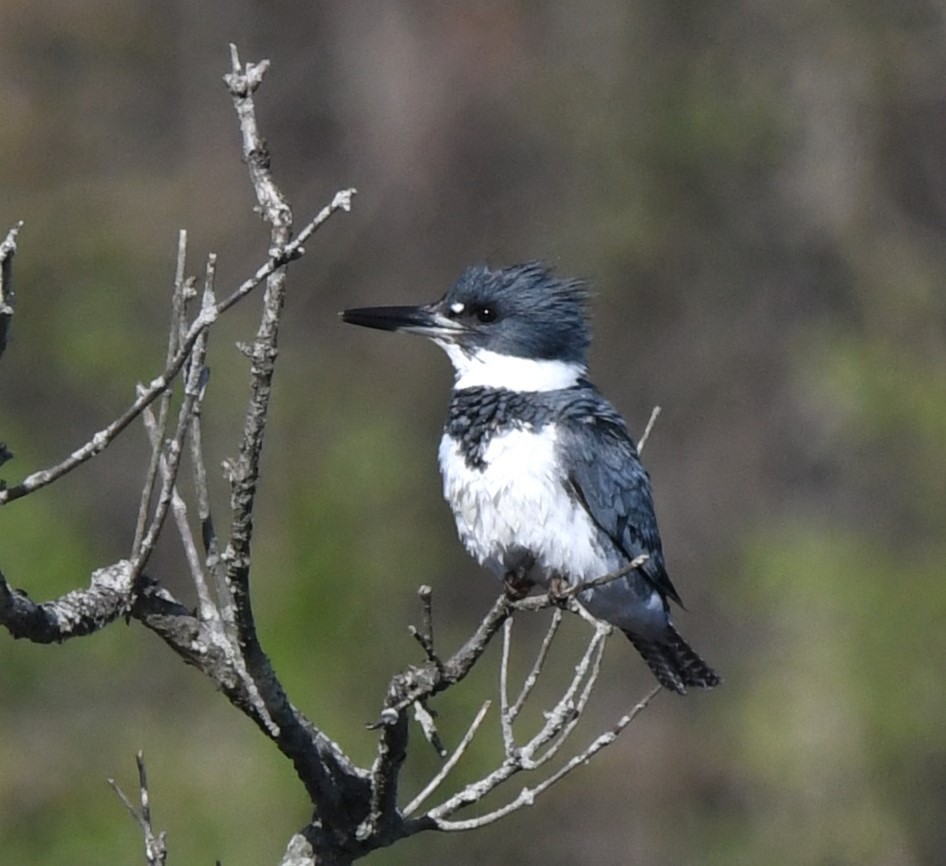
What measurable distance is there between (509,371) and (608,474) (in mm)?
347

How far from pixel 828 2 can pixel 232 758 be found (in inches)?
159

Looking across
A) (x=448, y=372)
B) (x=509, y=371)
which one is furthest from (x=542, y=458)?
(x=448, y=372)

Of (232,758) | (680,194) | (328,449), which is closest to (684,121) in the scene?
(680,194)

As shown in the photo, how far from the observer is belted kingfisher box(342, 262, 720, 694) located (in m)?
3.25

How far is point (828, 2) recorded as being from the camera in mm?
7625

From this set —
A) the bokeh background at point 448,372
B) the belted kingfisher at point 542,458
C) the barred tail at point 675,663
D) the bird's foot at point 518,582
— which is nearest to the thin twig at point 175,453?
the bird's foot at point 518,582

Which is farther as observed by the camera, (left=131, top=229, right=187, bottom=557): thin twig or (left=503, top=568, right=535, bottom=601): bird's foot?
(left=503, top=568, right=535, bottom=601): bird's foot

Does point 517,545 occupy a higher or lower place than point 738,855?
lower

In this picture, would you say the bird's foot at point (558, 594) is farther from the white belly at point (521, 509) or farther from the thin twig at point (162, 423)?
the thin twig at point (162, 423)

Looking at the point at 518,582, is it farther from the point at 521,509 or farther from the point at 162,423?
the point at 162,423

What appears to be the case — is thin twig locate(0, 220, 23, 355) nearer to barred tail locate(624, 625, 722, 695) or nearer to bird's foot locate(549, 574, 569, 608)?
bird's foot locate(549, 574, 569, 608)

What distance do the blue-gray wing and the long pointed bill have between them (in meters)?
0.34

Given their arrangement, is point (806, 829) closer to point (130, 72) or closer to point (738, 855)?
point (738, 855)

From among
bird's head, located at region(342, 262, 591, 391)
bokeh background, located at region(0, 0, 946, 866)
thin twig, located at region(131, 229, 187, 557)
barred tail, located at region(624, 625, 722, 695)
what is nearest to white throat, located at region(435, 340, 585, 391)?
bird's head, located at region(342, 262, 591, 391)
